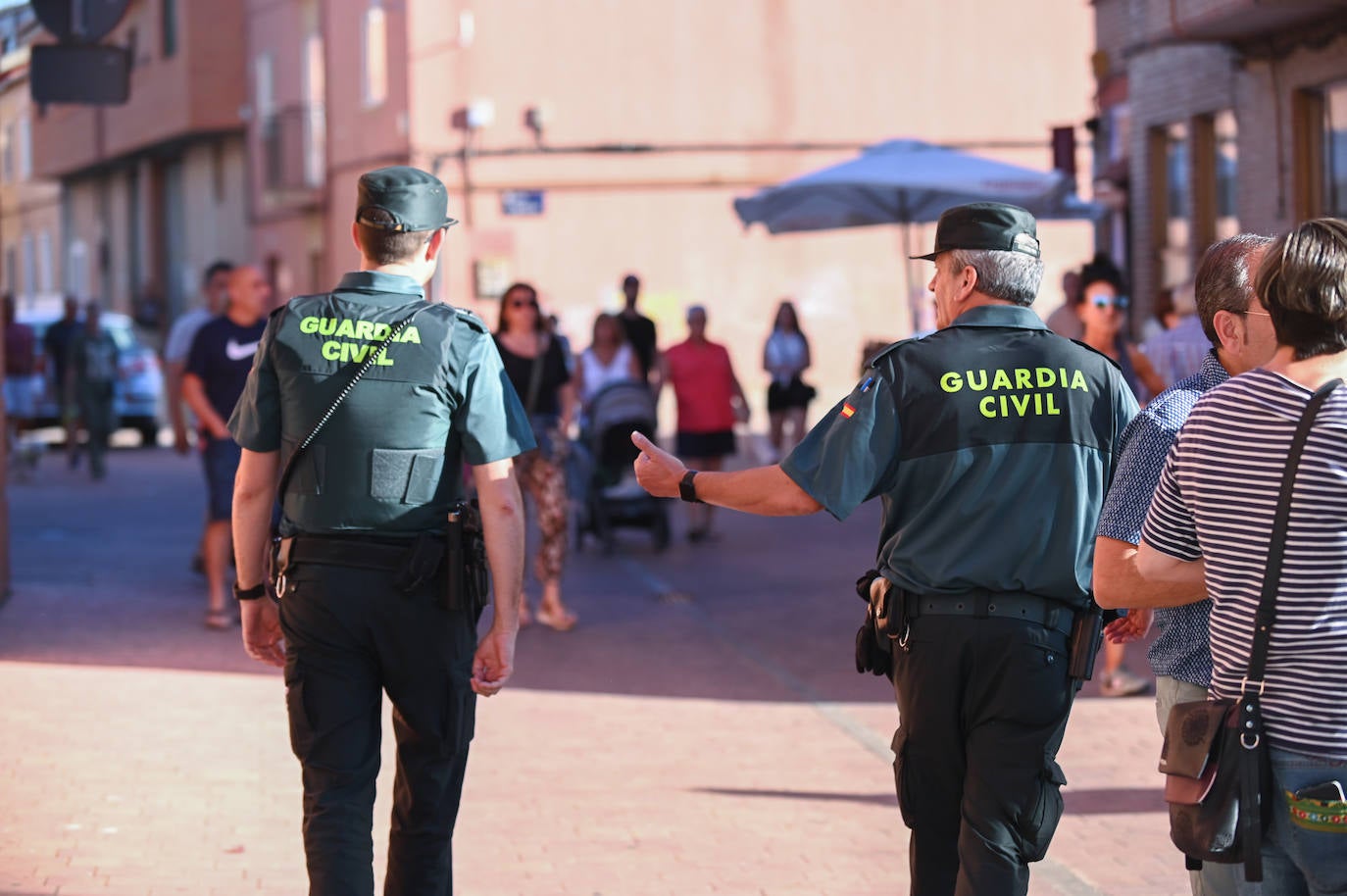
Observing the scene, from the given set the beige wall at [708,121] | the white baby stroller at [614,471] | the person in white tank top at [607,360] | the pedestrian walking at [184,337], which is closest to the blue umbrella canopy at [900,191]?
the person in white tank top at [607,360]

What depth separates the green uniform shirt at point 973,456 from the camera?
175 inches

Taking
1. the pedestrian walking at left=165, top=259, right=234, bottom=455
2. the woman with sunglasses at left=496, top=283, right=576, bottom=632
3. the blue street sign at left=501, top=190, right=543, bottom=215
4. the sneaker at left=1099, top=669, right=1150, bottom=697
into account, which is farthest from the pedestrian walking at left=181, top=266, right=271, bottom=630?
the blue street sign at left=501, top=190, right=543, bottom=215

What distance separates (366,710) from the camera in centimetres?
479

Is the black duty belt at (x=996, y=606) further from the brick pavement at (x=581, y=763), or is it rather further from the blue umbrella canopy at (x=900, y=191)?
the blue umbrella canopy at (x=900, y=191)

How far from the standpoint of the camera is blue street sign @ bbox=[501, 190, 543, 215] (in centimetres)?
3095

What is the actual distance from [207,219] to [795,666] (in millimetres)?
33965

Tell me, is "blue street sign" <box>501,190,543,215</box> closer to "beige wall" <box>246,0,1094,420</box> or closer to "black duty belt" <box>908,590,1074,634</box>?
"beige wall" <box>246,0,1094,420</box>

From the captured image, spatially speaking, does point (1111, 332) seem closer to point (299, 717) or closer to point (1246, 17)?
point (299, 717)

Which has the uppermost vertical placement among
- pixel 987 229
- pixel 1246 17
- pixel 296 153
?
pixel 296 153

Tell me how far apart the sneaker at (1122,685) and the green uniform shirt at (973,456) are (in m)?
4.82

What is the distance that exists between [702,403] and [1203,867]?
1204 cm

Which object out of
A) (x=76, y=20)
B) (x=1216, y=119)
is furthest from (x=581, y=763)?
(x=1216, y=119)

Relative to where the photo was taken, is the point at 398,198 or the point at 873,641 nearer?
the point at 873,641

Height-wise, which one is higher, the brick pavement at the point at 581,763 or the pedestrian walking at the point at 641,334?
the pedestrian walking at the point at 641,334
